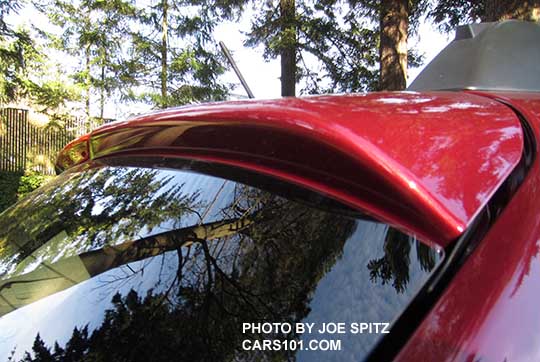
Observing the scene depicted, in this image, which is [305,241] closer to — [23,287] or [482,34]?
[23,287]

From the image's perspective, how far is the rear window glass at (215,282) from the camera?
0.76m

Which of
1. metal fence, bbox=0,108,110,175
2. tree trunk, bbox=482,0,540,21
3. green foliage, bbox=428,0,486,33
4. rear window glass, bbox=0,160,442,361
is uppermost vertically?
green foliage, bbox=428,0,486,33

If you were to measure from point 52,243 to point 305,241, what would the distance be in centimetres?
74

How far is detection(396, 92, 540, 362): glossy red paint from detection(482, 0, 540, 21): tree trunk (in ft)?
12.8

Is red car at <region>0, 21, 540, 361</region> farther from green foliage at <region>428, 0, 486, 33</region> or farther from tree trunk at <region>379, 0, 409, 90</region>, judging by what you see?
green foliage at <region>428, 0, 486, 33</region>

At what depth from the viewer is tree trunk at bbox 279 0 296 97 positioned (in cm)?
1108

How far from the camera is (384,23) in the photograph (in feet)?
28.9

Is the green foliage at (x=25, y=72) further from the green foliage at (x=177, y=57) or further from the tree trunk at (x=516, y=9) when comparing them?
the tree trunk at (x=516, y=9)

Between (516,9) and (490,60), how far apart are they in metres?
2.75

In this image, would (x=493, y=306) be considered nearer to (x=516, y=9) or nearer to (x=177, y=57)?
(x=516, y=9)

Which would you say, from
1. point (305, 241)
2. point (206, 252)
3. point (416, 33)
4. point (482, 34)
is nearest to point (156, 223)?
point (206, 252)

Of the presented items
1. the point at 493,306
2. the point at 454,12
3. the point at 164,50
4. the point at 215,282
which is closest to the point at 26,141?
the point at 164,50

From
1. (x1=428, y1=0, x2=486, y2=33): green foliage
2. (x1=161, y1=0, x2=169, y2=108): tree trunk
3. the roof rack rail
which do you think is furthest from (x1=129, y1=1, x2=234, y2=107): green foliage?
the roof rack rail

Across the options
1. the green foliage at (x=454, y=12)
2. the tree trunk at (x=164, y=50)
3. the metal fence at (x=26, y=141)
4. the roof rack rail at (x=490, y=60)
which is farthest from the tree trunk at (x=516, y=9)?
the metal fence at (x=26, y=141)
